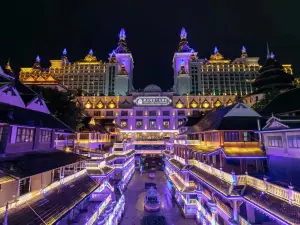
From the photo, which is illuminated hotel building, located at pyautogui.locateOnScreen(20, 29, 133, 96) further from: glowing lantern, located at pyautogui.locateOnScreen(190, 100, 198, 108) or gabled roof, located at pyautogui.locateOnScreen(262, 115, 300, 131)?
gabled roof, located at pyautogui.locateOnScreen(262, 115, 300, 131)

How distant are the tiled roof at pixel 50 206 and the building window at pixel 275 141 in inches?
669

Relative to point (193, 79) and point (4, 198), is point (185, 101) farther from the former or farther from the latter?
point (4, 198)

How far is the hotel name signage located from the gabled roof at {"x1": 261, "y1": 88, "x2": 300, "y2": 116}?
48.4 metres

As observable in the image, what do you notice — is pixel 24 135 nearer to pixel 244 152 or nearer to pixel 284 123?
pixel 244 152

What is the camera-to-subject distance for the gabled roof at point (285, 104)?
20.2m

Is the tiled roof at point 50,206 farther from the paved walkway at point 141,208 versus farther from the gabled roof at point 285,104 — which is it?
the gabled roof at point 285,104

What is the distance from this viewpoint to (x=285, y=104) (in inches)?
857

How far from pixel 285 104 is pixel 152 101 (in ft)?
171

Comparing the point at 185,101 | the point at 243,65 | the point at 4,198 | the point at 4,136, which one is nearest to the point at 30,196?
the point at 4,198

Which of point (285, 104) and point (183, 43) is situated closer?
point (285, 104)

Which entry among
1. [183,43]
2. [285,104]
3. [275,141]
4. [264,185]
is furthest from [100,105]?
[264,185]

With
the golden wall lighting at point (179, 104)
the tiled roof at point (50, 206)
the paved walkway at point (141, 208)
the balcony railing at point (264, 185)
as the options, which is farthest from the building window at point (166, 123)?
the tiled roof at point (50, 206)

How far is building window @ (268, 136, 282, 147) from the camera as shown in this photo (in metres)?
15.4

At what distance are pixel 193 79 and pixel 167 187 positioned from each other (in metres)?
74.9
